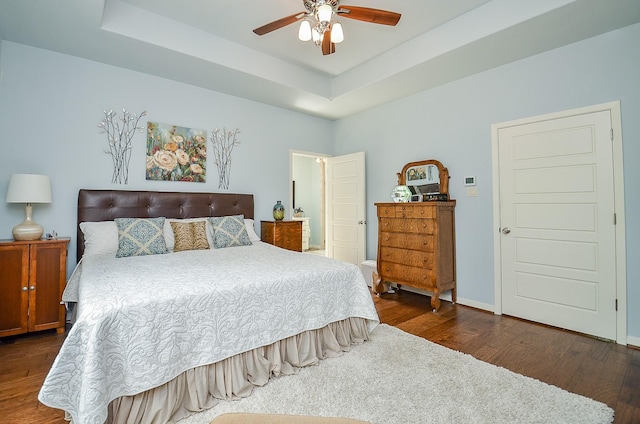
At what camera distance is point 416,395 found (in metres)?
1.81

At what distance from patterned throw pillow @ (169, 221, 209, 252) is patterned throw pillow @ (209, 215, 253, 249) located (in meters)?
0.13

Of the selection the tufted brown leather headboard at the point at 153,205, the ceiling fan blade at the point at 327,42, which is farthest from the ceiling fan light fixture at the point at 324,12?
the tufted brown leather headboard at the point at 153,205

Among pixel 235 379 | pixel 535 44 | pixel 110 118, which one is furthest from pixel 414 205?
pixel 110 118

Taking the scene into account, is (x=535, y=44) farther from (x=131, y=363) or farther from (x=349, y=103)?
(x=131, y=363)

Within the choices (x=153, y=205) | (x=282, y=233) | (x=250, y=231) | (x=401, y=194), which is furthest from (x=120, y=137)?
(x=401, y=194)

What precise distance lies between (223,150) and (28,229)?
87.3 inches

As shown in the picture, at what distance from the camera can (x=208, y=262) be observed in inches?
97.1

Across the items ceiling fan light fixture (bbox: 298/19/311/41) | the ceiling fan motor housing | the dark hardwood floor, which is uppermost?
the ceiling fan motor housing

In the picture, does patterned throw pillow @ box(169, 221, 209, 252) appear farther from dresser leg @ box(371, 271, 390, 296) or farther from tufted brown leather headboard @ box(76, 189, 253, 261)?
dresser leg @ box(371, 271, 390, 296)

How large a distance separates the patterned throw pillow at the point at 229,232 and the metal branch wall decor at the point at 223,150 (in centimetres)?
77

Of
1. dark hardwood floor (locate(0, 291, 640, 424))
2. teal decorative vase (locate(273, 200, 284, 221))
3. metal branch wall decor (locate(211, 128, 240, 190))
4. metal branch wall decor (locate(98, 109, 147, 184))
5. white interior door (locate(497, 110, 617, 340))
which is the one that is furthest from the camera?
teal decorative vase (locate(273, 200, 284, 221))

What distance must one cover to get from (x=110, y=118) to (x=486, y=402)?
4.29 metres

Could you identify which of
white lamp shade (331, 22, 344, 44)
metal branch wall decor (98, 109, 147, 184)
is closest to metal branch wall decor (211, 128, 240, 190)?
metal branch wall decor (98, 109, 147, 184)

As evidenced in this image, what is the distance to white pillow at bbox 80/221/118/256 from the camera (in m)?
2.86
